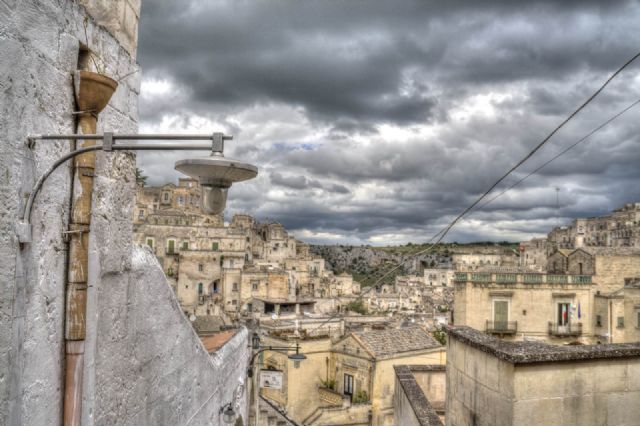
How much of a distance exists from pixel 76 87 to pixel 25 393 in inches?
68.4

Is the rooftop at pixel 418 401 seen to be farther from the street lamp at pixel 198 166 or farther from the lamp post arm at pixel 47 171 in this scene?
the lamp post arm at pixel 47 171

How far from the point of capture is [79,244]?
2898 mm

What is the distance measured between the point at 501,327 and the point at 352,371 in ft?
28.4

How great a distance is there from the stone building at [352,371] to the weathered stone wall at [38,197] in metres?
22.4

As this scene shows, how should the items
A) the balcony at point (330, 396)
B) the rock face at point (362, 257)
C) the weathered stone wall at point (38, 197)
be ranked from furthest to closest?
the rock face at point (362, 257) → the balcony at point (330, 396) → the weathered stone wall at point (38, 197)

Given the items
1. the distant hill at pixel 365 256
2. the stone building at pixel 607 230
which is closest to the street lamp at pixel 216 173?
the stone building at pixel 607 230

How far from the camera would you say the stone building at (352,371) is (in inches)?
963

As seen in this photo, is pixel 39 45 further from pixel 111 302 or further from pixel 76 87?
pixel 111 302

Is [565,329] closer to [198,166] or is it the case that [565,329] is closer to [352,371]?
[352,371]

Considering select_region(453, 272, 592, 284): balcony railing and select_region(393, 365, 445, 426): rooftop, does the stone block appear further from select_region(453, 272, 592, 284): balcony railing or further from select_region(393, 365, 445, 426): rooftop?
select_region(453, 272, 592, 284): balcony railing

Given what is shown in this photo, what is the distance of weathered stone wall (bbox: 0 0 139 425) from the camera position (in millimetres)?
2352

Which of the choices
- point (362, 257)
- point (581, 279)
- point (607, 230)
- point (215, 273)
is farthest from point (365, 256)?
point (581, 279)

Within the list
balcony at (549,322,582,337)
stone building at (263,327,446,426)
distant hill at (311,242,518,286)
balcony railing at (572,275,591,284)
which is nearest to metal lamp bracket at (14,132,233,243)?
stone building at (263,327,446,426)

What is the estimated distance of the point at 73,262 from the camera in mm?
2859
